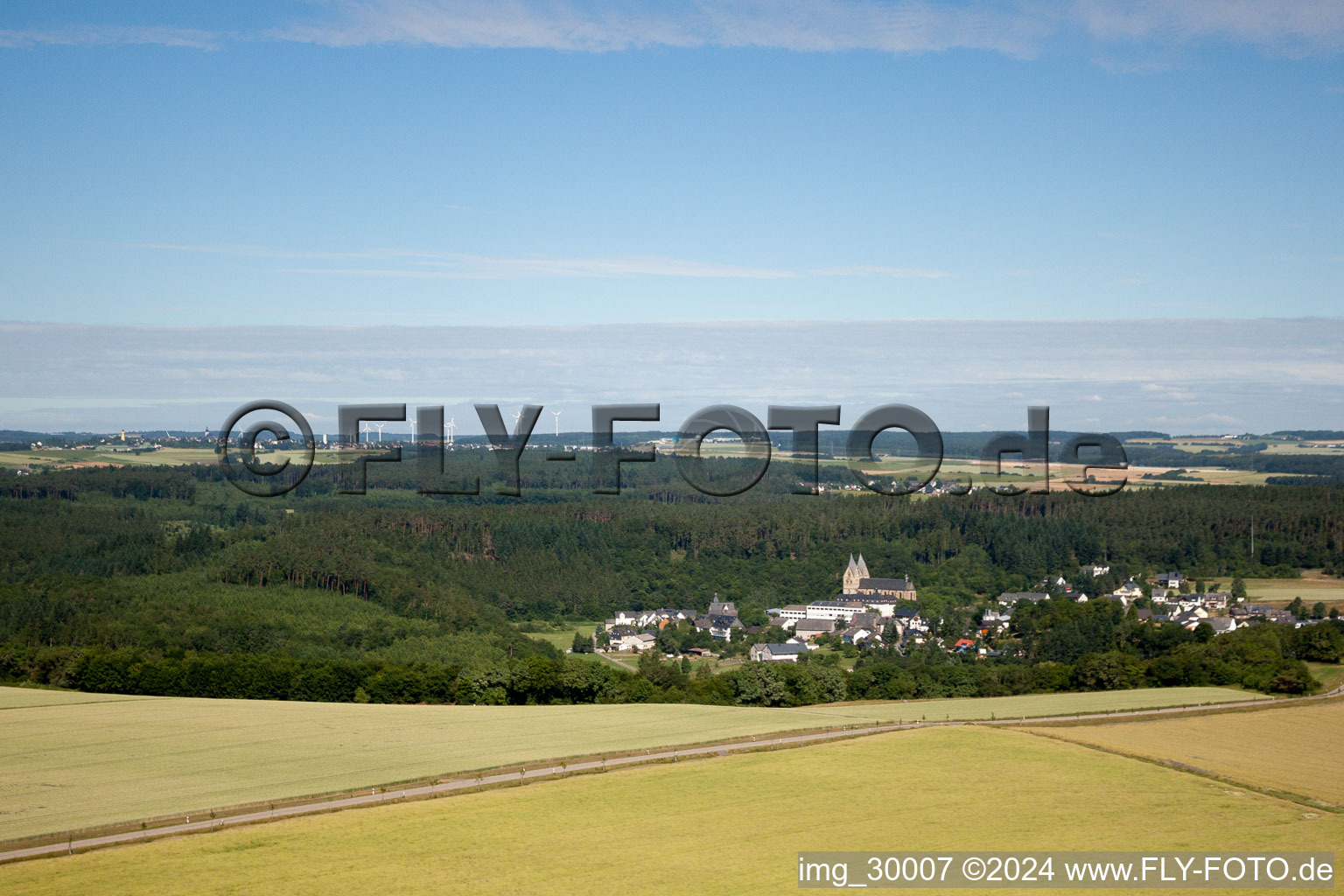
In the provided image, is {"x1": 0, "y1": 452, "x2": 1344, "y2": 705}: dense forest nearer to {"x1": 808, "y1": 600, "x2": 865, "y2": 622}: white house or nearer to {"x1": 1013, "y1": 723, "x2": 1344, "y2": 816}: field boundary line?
{"x1": 808, "y1": 600, "x2": 865, "y2": 622}: white house

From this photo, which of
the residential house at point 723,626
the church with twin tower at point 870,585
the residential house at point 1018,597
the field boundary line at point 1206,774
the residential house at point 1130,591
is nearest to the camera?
the field boundary line at point 1206,774

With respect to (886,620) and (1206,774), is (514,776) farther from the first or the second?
(886,620)

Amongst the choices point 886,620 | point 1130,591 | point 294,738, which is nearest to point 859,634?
point 886,620

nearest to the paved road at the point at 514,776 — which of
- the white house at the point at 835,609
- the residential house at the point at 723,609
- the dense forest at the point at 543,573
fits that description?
the dense forest at the point at 543,573

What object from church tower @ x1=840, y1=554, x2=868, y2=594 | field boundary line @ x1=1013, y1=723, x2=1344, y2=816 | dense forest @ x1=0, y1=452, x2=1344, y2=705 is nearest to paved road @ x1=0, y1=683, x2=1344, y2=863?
field boundary line @ x1=1013, y1=723, x2=1344, y2=816

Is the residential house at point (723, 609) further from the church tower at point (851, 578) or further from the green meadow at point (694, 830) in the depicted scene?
the green meadow at point (694, 830)
